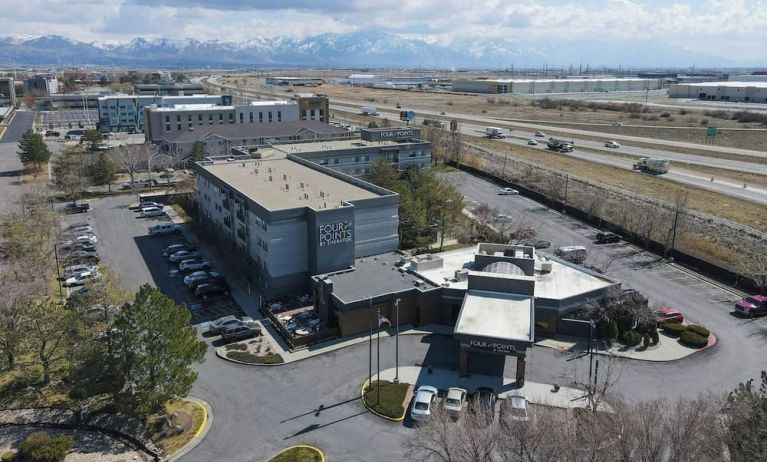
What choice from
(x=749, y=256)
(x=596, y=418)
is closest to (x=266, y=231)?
(x=596, y=418)

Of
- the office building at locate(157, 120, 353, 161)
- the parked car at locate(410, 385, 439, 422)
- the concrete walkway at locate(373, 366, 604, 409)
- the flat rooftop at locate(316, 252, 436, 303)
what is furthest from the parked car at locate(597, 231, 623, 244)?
the office building at locate(157, 120, 353, 161)

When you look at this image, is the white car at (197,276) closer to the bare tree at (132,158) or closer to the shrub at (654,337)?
the shrub at (654,337)

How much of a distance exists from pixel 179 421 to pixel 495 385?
18.1 m

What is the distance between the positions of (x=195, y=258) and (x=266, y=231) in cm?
1265

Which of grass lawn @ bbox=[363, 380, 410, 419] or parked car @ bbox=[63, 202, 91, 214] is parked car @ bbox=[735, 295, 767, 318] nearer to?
grass lawn @ bbox=[363, 380, 410, 419]

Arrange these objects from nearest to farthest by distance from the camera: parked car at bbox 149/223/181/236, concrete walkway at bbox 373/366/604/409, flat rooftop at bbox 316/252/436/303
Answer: concrete walkway at bbox 373/366/604/409
flat rooftop at bbox 316/252/436/303
parked car at bbox 149/223/181/236

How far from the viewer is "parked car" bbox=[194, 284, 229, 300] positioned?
46.3m

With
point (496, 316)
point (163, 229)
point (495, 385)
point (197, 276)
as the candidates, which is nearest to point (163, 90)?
point (163, 229)

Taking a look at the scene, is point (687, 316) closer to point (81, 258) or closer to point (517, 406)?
point (517, 406)

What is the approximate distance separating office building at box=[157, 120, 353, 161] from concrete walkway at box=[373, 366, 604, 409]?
207ft

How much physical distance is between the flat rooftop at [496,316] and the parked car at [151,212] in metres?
44.2

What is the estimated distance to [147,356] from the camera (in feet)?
94.4

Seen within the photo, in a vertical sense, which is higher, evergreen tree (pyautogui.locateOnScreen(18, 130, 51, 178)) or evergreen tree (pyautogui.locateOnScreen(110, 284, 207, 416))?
evergreen tree (pyautogui.locateOnScreen(18, 130, 51, 178))

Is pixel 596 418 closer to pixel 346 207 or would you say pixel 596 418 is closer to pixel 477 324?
pixel 477 324
